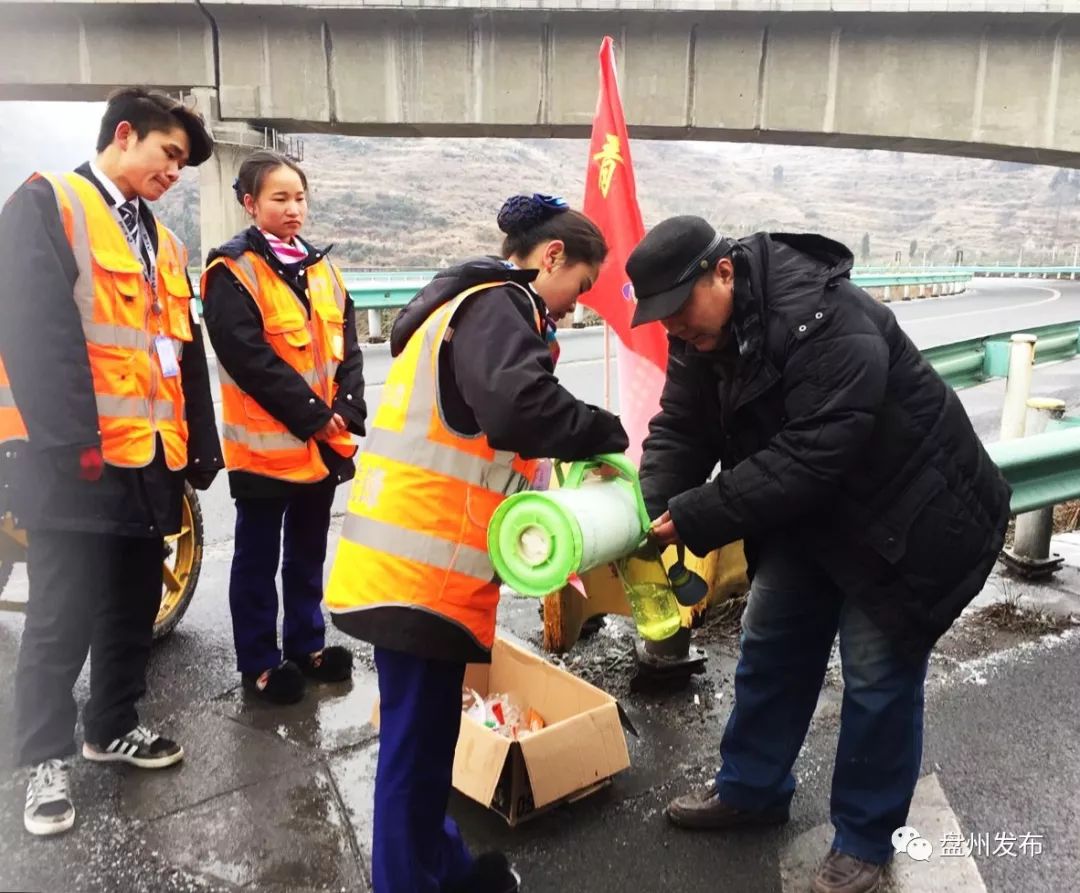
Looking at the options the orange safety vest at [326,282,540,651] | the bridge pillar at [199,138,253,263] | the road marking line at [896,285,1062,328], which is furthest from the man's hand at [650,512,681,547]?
the bridge pillar at [199,138,253,263]

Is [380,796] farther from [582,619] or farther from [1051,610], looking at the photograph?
[1051,610]

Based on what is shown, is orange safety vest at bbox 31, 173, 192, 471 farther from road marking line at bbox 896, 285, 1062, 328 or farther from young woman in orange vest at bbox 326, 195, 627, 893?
road marking line at bbox 896, 285, 1062, 328

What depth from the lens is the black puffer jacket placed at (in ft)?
7.53

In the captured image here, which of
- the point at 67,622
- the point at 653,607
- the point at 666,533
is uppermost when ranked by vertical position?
the point at 666,533

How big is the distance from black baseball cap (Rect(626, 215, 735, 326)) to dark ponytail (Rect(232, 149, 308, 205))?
1804mm

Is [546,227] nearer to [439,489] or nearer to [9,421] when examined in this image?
[439,489]

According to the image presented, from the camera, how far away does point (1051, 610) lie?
4.45 metres

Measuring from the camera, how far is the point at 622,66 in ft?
57.4

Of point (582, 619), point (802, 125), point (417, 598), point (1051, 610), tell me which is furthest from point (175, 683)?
point (802, 125)

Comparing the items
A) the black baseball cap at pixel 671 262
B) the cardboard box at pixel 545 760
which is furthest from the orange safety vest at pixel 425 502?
the cardboard box at pixel 545 760

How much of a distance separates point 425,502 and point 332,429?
1.51 m

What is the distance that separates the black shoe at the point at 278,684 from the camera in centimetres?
352

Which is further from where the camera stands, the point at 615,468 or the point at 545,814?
the point at 545,814

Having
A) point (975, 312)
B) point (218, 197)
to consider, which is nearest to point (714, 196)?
point (975, 312)
